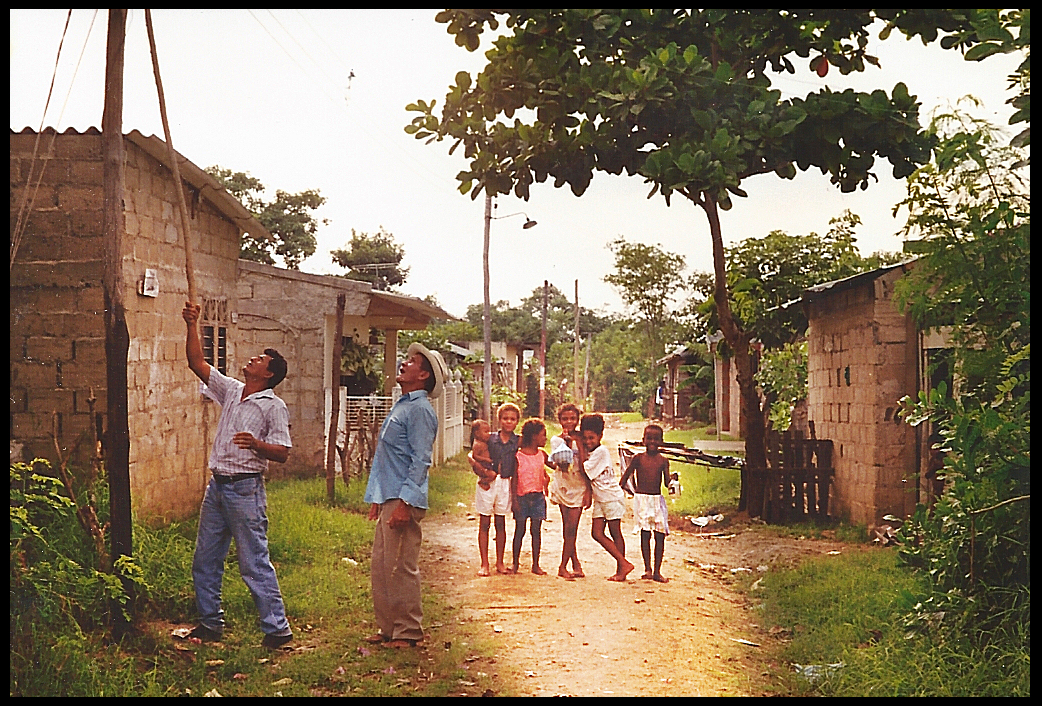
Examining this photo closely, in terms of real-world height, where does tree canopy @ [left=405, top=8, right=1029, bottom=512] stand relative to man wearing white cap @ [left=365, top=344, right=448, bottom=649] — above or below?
above

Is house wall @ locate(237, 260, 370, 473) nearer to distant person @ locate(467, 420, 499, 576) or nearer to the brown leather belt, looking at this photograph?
the brown leather belt

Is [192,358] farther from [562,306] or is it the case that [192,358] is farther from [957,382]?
[957,382]

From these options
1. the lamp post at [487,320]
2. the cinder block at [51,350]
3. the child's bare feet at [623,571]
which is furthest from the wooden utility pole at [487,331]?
the cinder block at [51,350]

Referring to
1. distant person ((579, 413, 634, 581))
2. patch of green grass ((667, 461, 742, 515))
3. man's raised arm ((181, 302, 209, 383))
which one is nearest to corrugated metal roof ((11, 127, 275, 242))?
man's raised arm ((181, 302, 209, 383))

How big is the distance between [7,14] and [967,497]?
4.80m

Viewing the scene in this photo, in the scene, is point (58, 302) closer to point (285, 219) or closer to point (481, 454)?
point (285, 219)

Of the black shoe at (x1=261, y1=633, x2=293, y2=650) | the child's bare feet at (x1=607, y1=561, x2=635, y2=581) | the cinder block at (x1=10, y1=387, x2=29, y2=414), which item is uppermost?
the cinder block at (x1=10, y1=387, x2=29, y2=414)

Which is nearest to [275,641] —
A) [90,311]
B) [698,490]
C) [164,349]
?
[164,349]

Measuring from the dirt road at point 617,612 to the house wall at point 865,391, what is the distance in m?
0.36

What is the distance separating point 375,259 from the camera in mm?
4777

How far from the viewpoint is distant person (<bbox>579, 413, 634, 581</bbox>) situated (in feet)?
14.7

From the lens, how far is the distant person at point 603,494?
4477 mm

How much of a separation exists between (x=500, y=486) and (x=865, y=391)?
1.88 metres

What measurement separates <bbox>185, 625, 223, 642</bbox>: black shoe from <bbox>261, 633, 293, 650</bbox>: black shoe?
19 cm
